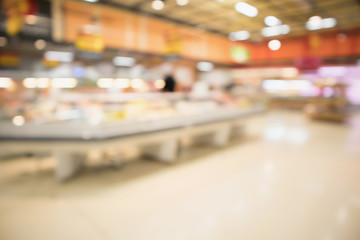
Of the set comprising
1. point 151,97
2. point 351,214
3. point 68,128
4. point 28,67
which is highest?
point 28,67

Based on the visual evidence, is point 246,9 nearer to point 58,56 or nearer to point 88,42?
point 88,42

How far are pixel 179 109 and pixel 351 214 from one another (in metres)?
3.56

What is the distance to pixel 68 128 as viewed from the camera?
304 cm

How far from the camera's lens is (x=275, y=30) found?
9.41 ft

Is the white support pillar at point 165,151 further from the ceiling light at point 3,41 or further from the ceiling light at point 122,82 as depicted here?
the ceiling light at point 3,41

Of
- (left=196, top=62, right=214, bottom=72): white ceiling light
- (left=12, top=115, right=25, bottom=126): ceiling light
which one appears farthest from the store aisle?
(left=196, top=62, right=214, bottom=72): white ceiling light

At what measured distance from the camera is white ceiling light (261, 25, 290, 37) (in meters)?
2.78

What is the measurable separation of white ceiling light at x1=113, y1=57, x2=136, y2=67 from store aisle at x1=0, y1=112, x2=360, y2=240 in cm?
456

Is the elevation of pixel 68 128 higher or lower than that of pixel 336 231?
higher

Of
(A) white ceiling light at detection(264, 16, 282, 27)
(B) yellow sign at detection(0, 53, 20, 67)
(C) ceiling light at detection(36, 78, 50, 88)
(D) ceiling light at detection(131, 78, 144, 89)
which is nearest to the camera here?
(A) white ceiling light at detection(264, 16, 282, 27)

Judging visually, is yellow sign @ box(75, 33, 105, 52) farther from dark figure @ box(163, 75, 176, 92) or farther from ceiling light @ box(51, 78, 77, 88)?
dark figure @ box(163, 75, 176, 92)

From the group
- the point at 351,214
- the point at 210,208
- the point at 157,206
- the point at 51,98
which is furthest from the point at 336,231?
the point at 51,98

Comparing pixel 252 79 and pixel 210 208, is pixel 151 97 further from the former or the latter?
pixel 252 79

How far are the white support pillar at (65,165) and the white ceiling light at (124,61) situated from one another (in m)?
4.81
